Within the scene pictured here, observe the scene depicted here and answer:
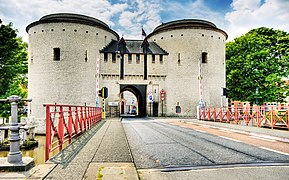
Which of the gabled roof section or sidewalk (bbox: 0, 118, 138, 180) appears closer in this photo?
sidewalk (bbox: 0, 118, 138, 180)

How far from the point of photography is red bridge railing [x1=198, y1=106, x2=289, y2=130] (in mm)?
12438

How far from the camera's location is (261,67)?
30.1 meters

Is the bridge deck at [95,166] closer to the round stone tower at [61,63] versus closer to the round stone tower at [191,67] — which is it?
the round stone tower at [61,63]

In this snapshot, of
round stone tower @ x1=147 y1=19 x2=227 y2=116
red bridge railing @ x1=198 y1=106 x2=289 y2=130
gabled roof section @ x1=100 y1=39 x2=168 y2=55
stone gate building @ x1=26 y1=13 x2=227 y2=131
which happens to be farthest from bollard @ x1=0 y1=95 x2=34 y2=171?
round stone tower @ x1=147 y1=19 x2=227 y2=116

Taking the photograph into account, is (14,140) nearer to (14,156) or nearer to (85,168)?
(14,156)

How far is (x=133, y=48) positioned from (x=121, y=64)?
3.33 m

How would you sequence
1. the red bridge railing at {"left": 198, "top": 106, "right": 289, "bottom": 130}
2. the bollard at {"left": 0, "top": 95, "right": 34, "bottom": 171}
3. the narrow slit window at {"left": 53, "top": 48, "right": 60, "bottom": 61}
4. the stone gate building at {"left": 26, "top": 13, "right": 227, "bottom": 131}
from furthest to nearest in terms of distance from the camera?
the narrow slit window at {"left": 53, "top": 48, "right": 60, "bottom": 61} < the stone gate building at {"left": 26, "top": 13, "right": 227, "bottom": 131} < the red bridge railing at {"left": 198, "top": 106, "right": 289, "bottom": 130} < the bollard at {"left": 0, "top": 95, "right": 34, "bottom": 171}

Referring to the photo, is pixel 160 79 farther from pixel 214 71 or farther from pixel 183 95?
pixel 214 71

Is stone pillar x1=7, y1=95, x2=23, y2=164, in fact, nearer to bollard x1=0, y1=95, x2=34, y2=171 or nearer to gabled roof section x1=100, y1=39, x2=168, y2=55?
bollard x1=0, y1=95, x2=34, y2=171

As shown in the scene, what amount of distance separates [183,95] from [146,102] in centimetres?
511

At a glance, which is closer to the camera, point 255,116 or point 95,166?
point 95,166

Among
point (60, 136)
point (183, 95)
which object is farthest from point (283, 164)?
point (183, 95)

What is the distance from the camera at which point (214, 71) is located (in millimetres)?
33969

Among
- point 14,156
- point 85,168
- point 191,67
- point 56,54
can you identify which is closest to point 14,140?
point 14,156
